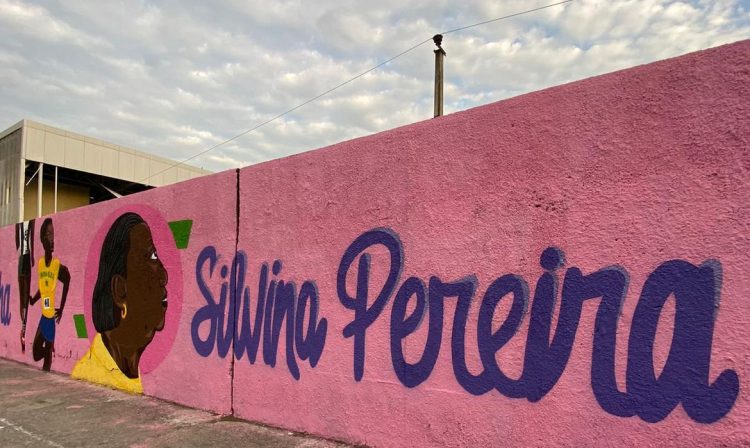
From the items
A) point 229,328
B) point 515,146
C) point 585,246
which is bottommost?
point 229,328

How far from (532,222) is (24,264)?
31.5 ft

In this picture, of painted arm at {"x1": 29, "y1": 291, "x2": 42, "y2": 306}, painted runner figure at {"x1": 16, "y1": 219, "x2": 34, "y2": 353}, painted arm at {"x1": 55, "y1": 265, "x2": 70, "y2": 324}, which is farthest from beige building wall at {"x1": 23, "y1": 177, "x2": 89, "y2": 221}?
painted arm at {"x1": 55, "y1": 265, "x2": 70, "y2": 324}

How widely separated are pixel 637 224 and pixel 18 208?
1849 cm

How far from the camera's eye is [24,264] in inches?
377

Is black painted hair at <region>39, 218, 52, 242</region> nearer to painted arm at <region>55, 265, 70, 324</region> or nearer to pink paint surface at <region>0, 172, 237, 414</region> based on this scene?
painted arm at <region>55, 265, 70, 324</region>

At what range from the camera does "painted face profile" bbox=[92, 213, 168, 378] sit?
638cm

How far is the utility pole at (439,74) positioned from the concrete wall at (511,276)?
6.11m

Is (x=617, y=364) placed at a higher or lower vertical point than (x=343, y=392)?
higher

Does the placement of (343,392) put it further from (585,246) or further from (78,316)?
(78,316)

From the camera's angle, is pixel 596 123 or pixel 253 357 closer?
pixel 596 123

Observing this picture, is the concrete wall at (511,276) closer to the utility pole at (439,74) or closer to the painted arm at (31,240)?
the painted arm at (31,240)

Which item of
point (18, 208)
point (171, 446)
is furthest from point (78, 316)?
point (18, 208)

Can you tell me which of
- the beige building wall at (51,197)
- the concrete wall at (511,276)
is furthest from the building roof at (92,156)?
the concrete wall at (511,276)

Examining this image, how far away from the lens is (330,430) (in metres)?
4.39
